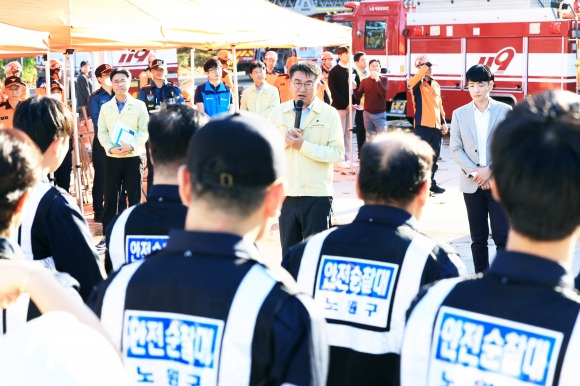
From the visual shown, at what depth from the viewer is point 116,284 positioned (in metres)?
2.20

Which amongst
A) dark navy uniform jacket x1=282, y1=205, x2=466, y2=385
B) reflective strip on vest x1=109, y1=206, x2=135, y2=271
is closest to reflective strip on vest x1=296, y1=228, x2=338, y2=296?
dark navy uniform jacket x1=282, y1=205, x2=466, y2=385

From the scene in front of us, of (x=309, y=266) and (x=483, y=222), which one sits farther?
(x=483, y=222)

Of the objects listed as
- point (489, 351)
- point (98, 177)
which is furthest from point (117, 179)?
point (489, 351)

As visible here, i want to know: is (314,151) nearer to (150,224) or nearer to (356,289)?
(150,224)

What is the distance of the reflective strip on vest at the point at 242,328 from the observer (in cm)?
197

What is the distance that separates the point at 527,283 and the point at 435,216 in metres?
8.56

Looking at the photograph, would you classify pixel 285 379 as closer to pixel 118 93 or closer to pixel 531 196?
pixel 531 196

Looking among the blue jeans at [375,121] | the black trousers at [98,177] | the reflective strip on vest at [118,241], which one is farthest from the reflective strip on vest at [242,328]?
the blue jeans at [375,121]

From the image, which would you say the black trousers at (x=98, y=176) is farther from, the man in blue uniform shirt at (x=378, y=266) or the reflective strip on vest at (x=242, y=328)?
the reflective strip on vest at (x=242, y=328)

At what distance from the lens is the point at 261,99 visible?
12398mm

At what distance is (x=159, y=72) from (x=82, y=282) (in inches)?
331

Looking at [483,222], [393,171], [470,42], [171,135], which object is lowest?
[483,222]

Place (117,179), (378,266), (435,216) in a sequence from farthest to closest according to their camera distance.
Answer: (435,216) < (117,179) < (378,266)

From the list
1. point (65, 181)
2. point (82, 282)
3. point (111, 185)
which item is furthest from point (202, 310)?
point (65, 181)
